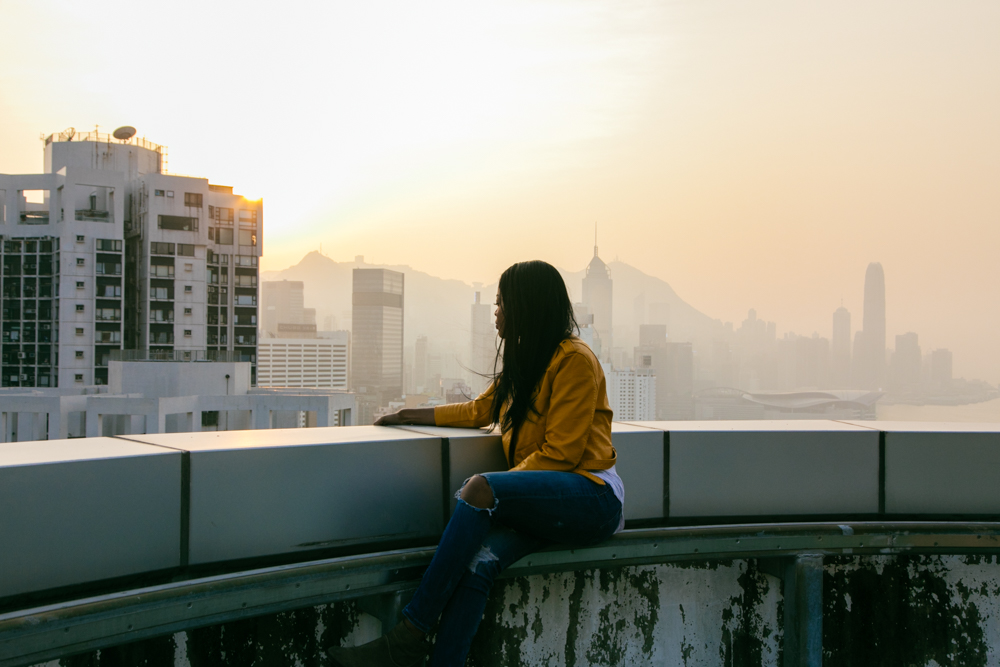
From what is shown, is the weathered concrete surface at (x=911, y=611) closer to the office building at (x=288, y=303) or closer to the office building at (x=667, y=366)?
the office building at (x=667, y=366)

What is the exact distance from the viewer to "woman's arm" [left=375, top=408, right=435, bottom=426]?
10.7 feet

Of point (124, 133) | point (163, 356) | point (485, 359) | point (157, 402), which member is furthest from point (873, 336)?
point (124, 133)

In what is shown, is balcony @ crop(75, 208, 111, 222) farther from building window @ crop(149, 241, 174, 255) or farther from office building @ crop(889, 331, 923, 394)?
office building @ crop(889, 331, 923, 394)

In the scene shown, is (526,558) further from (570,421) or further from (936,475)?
(936,475)

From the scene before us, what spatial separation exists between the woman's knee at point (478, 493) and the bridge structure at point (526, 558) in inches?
10.4

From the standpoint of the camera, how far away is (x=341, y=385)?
104125 mm

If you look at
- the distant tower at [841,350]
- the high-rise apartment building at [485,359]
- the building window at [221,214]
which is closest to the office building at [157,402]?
the building window at [221,214]

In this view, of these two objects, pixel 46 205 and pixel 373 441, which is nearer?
pixel 373 441

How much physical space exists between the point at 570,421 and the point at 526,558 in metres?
0.53

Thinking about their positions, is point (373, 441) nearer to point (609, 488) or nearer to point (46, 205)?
point (609, 488)

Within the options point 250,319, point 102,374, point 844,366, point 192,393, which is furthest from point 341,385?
point 844,366

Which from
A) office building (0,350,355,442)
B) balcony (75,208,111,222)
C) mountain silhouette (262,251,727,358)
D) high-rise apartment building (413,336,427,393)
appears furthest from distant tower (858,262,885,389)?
balcony (75,208,111,222)

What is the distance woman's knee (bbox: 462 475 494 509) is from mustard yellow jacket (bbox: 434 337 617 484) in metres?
0.22

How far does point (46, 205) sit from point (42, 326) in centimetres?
Result: 1031
